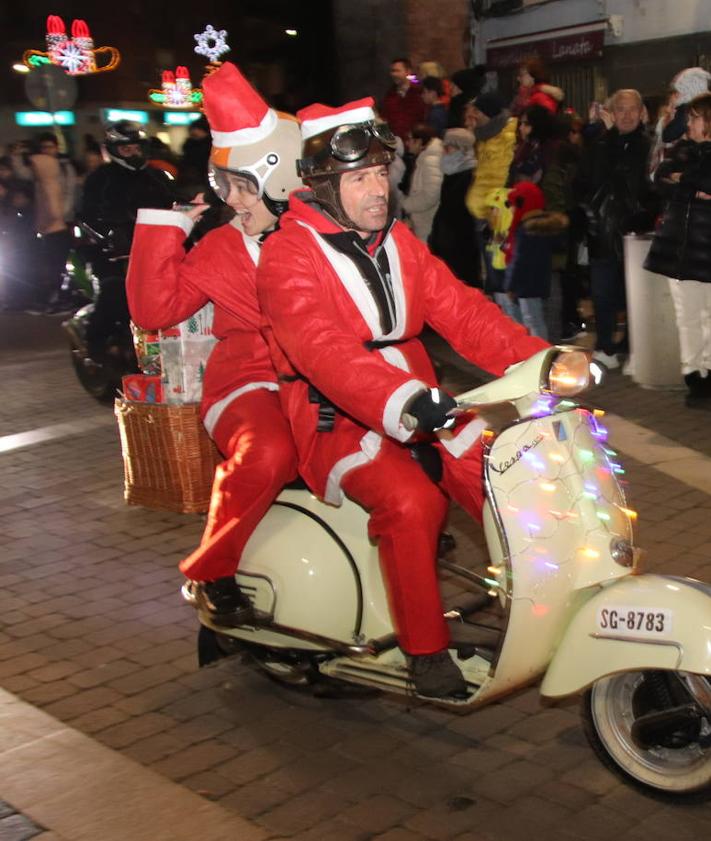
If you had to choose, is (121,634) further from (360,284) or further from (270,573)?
(360,284)

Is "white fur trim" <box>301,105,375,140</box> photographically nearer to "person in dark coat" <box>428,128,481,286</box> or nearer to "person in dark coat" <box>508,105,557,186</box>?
"person in dark coat" <box>508,105,557,186</box>

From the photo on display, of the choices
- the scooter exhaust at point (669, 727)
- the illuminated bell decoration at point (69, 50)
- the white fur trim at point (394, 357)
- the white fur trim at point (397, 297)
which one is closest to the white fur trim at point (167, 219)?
the white fur trim at point (397, 297)

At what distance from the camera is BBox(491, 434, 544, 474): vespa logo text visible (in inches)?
134

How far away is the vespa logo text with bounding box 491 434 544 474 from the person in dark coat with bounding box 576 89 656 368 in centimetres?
602

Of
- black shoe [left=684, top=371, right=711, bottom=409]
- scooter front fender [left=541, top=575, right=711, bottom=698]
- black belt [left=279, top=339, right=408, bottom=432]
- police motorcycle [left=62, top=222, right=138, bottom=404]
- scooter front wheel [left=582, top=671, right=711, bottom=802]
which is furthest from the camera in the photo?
police motorcycle [left=62, top=222, right=138, bottom=404]

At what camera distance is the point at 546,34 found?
66.1 ft

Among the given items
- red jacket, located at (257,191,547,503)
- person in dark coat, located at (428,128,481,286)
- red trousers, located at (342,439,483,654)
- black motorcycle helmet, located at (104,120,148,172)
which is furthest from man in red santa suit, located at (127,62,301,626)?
person in dark coat, located at (428,128,481,286)

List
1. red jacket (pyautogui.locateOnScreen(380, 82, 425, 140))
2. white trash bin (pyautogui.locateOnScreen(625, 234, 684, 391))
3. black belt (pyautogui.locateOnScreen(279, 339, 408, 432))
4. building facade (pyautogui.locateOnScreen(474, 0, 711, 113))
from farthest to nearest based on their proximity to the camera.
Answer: building facade (pyautogui.locateOnScreen(474, 0, 711, 113))
red jacket (pyautogui.locateOnScreen(380, 82, 425, 140))
white trash bin (pyautogui.locateOnScreen(625, 234, 684, 391))
black belt (pyautogui.locateOnScreen(279, 339, 408, 432))

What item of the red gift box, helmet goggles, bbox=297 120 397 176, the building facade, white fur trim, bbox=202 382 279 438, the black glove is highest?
the building facade

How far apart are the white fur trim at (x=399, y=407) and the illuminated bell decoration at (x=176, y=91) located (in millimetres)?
27531

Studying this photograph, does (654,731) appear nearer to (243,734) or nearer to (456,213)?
(243,734)

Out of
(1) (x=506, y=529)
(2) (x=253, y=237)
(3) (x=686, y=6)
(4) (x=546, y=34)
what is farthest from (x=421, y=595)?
(4) (x=546, y=34)

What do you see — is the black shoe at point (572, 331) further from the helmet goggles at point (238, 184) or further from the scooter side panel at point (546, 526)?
the scooter side panel at point (546, 526)

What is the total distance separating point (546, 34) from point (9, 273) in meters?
9.66
